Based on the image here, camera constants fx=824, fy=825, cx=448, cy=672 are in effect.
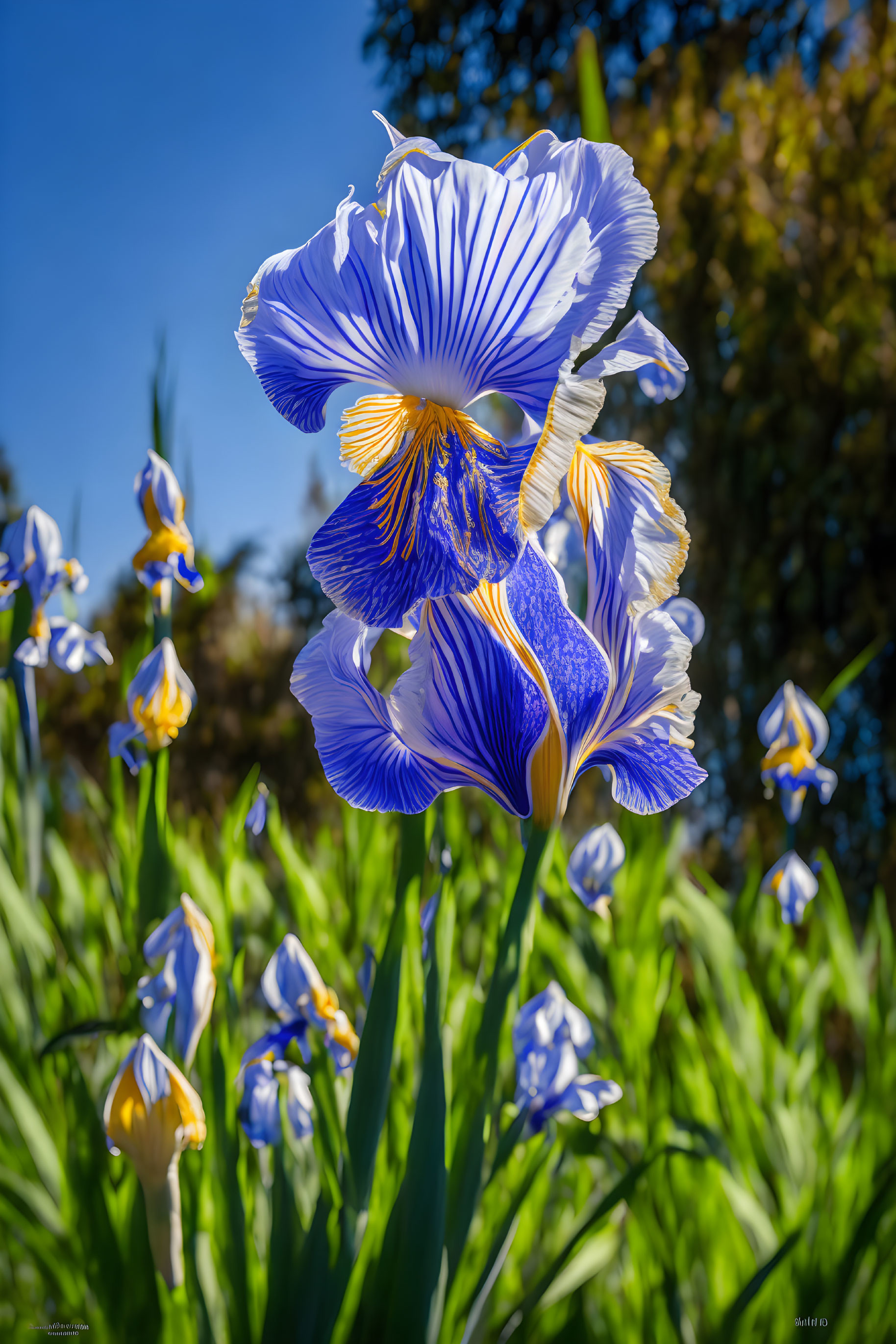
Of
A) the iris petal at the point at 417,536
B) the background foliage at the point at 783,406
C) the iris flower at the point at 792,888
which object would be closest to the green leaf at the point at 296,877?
the iris flower at the point at 792,888

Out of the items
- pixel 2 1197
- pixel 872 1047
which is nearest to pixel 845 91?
pixel 872 1047

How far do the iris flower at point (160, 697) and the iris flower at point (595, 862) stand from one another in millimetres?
342

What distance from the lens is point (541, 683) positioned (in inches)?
10.9

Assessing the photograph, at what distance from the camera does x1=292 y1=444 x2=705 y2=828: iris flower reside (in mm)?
278

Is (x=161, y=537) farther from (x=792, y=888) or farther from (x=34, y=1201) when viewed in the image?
(x=792, y=888)

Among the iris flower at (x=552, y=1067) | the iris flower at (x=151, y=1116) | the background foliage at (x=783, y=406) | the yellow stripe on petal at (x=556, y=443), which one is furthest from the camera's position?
the background foliage at (x=783, y=406)

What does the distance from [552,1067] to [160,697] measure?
0.33 meters

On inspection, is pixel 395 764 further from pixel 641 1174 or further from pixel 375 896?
pixel 375 896

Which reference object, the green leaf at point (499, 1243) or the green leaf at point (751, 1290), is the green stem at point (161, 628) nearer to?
the green leaf at point (499, 1243)

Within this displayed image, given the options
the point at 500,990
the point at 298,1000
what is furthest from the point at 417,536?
the point at 298,1000

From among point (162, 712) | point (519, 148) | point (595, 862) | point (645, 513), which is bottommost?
point (595, 862)

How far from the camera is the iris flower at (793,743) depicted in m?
0.74

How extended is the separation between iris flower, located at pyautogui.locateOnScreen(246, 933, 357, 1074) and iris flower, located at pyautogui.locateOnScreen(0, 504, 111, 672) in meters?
0.35

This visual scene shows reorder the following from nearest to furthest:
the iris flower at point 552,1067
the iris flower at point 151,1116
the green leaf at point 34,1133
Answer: the iris flower at point 151,1116
the iris flower at point 552,1067
the green leaf at point 34,1133
